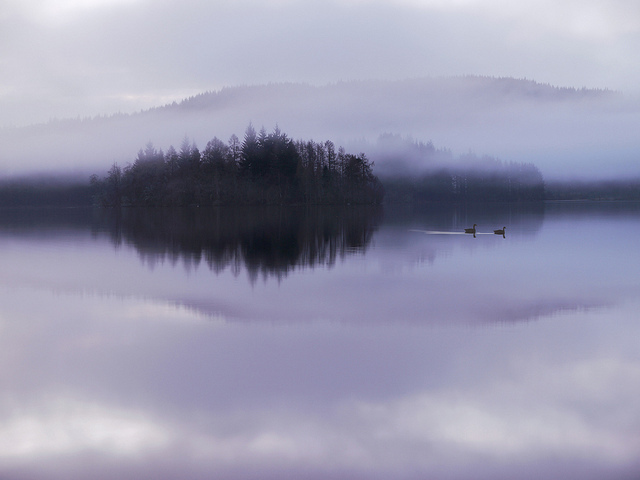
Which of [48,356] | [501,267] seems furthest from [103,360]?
[501,267]

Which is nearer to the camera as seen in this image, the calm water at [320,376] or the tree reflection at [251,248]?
the calm water at [320,376]

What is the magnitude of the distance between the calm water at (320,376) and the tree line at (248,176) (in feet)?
363

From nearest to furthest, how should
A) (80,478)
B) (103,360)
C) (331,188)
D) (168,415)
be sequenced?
(80,478), (168,415), (103,360), (331,188)

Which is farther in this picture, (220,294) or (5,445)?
(220,294)

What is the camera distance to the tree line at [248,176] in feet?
444

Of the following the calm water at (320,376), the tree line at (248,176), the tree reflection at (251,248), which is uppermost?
the tree line at (248,176)

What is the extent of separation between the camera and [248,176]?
135 metres

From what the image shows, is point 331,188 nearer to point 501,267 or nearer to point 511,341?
point 501,267

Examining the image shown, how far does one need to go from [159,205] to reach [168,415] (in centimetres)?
13645

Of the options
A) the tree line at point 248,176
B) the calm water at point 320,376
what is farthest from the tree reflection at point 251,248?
the tree line at point 248,176

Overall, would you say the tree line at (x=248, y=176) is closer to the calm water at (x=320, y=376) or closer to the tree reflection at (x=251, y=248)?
the tree reflection at (x=251, y=248)

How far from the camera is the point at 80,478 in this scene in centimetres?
849

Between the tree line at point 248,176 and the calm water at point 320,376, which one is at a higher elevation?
the tree line at point 248,176

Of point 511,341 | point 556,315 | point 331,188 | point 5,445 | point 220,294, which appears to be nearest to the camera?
point 5,445
